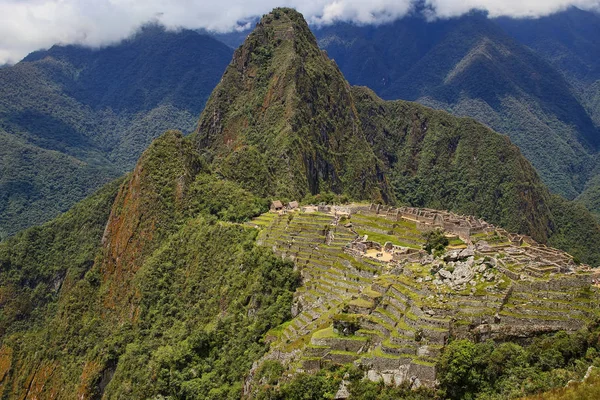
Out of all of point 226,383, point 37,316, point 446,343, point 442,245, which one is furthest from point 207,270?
point 37,316

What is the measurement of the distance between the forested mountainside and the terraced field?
13 cm

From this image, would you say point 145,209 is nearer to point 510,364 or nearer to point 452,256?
point 452,256

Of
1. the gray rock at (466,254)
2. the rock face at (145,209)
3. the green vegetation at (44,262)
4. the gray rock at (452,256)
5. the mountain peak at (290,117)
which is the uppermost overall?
the mountain peak at (290,117)

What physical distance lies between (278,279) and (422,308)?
22.7m

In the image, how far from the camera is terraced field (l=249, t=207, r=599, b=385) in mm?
33438

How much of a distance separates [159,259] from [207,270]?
44.5ft

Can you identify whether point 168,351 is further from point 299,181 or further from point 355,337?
point 299,181

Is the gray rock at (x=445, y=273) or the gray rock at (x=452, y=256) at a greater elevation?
the gray rock at (x=452, y=256)

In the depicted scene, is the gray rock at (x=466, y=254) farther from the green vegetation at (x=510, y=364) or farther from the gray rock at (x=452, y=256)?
the green vegetation at (x=510, y=364)

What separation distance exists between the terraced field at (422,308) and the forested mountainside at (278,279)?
130 millimetres

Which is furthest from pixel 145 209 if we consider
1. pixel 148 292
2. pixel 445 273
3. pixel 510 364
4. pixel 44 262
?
pixel 510 364

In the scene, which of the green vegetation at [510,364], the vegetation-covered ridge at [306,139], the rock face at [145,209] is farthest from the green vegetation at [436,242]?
the vegetation-covered ridge at [306,139]

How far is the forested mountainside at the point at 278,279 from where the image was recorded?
33844 mm

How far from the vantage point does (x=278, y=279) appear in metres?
56.3
